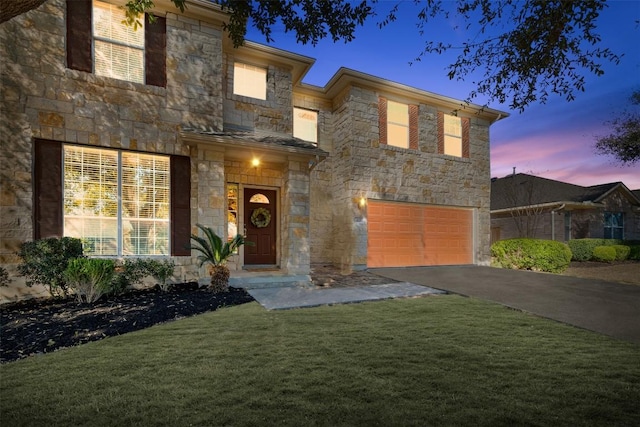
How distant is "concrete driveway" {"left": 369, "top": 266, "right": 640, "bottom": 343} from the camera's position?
486cm

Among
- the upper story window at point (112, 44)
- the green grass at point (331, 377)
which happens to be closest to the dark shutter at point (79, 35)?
the upper story window at point (112, 44)

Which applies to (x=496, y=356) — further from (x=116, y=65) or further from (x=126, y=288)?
(x=116, y=65)

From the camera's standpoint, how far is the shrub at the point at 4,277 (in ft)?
18.9

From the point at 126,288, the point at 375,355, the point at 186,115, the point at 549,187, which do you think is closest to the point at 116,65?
the point at 186,115

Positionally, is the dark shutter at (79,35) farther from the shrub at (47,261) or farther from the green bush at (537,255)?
the green bush at (537,255)

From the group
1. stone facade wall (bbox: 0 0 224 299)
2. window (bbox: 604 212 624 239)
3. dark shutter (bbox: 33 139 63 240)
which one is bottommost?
window (bbox: 604 212 624 239)

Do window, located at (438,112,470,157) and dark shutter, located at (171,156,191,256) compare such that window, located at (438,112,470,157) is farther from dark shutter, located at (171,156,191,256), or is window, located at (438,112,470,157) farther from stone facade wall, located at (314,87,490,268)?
dark shutter, located at (171,156,191,256)

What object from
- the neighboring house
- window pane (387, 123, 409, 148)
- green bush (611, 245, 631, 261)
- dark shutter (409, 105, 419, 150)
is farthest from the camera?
the neighboring house

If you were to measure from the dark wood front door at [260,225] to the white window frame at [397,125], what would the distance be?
5338mm

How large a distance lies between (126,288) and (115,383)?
4468 mm

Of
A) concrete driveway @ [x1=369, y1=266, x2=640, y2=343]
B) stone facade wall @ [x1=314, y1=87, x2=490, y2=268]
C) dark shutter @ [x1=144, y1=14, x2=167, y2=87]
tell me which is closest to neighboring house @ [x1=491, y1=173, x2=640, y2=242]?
stone facade wall @ [x1=314, y1=87, x2=490, y2=268]

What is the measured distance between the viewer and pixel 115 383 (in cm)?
281

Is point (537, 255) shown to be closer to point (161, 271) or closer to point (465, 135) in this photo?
point (465, 135)

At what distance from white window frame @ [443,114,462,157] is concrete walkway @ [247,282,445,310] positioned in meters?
7.39
